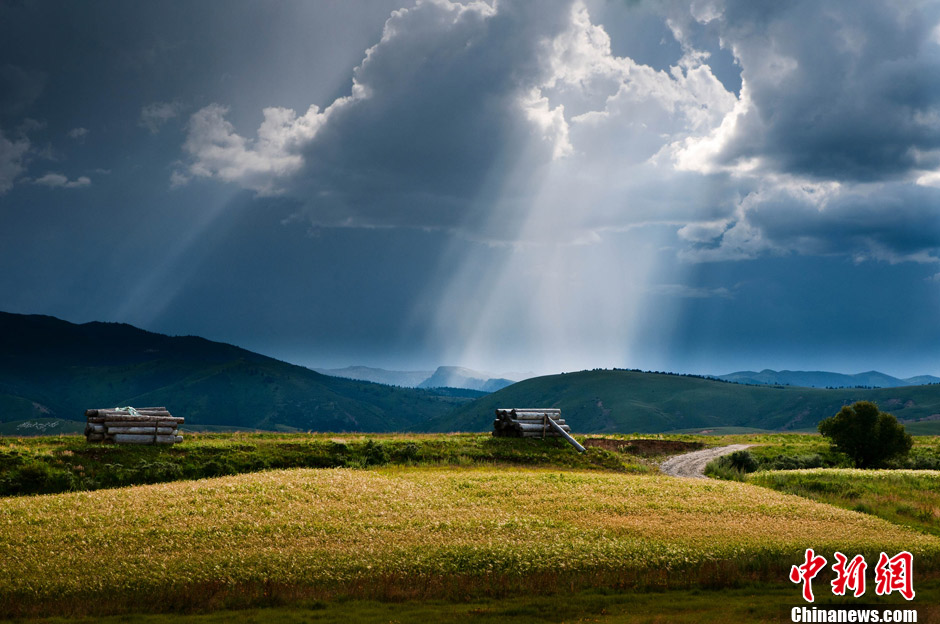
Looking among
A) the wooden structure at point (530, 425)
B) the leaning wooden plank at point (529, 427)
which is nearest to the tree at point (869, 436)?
the wooden structure at point (530, 425)

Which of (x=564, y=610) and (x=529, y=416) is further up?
(x=529, y=416)

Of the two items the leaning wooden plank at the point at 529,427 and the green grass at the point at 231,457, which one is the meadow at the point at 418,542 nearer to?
the green grass at the point at 231,457

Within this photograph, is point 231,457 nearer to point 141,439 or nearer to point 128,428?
point 141,439

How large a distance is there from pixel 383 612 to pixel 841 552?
16.2 metres

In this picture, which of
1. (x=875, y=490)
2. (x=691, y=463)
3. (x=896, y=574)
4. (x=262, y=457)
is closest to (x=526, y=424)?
(x=691, y=463)

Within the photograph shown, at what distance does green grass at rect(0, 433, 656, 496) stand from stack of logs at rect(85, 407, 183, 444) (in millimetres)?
905

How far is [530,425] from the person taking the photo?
56.7 meters

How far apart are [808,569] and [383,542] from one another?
14052 mm

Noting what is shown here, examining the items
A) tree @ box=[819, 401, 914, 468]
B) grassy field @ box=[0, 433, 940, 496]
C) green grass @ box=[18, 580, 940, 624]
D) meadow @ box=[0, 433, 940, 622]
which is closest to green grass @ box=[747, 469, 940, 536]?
meadow @ box=[0, 433, 940, 622]

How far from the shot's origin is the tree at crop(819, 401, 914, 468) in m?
58.8

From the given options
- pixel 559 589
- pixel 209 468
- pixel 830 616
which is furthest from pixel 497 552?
pixel 209 468

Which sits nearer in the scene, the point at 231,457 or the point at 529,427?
the point at 231,457

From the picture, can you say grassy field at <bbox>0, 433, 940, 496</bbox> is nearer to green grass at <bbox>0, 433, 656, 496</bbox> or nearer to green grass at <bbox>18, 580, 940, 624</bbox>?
green grass at <bbox>0, 433, 656, 496</bbox>

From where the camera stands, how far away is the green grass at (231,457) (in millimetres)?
35625
